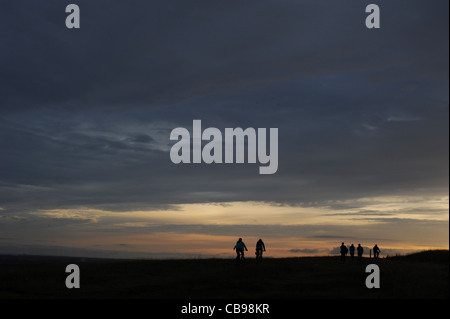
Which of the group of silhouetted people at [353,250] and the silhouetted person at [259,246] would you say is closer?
the silhouetted person at [259,246]

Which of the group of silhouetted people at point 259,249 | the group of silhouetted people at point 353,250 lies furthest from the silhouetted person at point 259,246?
the group of silhouetted people at point 353,250

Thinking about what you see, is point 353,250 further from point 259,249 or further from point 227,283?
point 227,283

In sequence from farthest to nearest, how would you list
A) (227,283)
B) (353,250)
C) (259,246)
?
(353,250) → (259,246) → (227,283)

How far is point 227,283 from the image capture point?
31094mm

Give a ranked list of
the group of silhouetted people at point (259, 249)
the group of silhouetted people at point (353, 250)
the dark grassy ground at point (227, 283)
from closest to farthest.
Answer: the dark grassy ground at point (227, 283)
the group of silhouetted people at point (259, 249)
the group of silhouetted people at point (353, 250)

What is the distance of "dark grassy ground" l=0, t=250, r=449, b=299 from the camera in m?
27.9

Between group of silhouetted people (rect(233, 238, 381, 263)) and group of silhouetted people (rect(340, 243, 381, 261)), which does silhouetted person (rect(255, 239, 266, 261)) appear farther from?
group of silhouetted people (rect(340, 243, 381, 261))

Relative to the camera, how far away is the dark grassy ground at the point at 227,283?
27891 millimetres

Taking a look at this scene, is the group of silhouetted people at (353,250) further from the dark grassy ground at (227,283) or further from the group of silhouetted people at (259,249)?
the dark grassy ground at (227,283)

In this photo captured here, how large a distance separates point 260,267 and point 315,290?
33.9 feet

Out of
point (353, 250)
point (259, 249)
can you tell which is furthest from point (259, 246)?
point (353, 250)

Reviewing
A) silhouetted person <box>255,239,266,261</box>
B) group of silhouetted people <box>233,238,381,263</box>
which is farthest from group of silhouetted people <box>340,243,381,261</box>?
silhouetted person <box>255,239,266,261</box>
